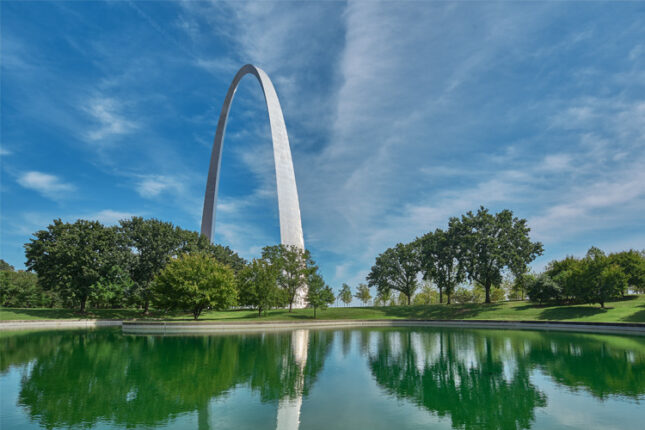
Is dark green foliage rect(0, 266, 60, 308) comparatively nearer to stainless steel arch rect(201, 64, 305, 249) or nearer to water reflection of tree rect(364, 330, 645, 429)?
stainless steel arch rect(201, 64, 305, 249)

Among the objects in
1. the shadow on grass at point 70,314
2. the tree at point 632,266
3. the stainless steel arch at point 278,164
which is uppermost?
the stainless steel arch at point 278,164

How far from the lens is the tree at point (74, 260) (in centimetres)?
4456

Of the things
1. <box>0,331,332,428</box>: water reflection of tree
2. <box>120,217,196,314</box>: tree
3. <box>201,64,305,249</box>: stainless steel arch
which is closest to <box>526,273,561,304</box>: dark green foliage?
<box>201,64,305,249</box>: stainless steel arch

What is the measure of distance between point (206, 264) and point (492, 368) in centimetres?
3192

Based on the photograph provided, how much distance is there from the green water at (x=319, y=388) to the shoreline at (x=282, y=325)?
11832mm

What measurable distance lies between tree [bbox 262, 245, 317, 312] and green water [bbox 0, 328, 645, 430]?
2885cm

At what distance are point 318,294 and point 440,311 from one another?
58.6ft

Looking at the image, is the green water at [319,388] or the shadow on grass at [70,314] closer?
the green water at [319,388]

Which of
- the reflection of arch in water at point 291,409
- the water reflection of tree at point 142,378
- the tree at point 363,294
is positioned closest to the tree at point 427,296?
the tree at point 363,294

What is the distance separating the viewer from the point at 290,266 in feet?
165

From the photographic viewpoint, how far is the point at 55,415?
898cm

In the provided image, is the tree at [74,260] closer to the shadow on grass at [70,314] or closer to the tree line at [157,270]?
the tree line at [157,270]

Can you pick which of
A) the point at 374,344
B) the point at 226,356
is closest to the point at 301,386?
the point at 226,356

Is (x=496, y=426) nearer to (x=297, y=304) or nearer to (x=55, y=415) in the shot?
(x=55, y=415)
